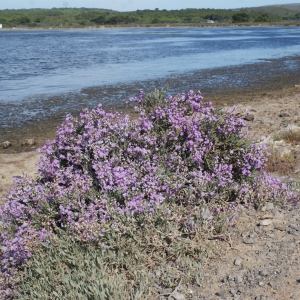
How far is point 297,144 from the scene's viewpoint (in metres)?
7.46

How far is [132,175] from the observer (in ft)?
14.5

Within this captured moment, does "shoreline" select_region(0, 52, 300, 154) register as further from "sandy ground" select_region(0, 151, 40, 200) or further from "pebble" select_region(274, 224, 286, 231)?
"pebble" select_region(274, 224, 286, 231)

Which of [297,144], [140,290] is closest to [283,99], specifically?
[297,144]

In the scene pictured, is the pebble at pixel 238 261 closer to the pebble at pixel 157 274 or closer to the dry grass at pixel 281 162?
the pebble at pixel 157 274

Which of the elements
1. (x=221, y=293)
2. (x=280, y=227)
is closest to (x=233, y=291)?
(x=221, y=293)

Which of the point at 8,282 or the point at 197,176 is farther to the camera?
the point at 197,176

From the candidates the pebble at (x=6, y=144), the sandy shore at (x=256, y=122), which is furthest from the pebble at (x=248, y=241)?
the pebble at (x=6, y=144)

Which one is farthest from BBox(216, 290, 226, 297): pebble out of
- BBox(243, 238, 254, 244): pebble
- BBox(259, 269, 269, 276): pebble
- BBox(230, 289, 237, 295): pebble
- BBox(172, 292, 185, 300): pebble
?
BBox(243, 238, 254, 244): pebble

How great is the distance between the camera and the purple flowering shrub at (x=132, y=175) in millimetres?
4062

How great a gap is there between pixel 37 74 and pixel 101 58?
8.55 meters

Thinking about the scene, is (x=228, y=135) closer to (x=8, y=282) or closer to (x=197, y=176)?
(x=197, y=176)

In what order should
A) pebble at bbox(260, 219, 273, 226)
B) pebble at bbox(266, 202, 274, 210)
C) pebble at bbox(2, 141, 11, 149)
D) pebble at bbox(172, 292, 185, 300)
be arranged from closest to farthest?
1. pebble at bbox(172, 292, 185, 300)
2. pebble at bbox(260, 219, 273, 226)
3. pebble at bbox(266, 202, 274, 210)
4. pebble at bbox(2, 141, 11, 149)

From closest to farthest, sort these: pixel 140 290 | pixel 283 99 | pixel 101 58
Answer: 1. pixel 140 290
2. pixel 283 99
3. pixel 101 58

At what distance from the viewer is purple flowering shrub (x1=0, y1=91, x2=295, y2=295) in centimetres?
406
